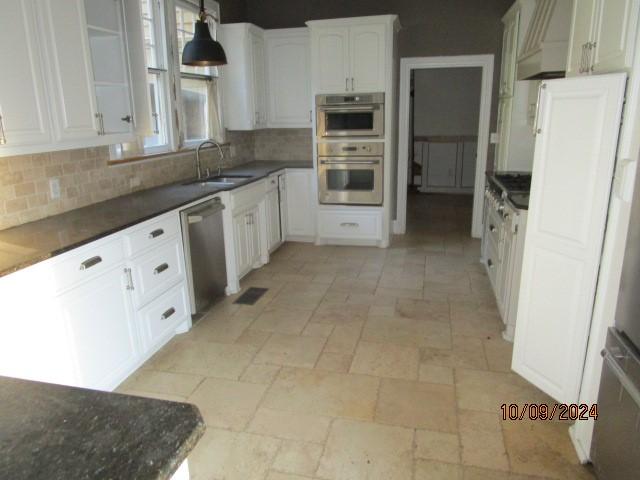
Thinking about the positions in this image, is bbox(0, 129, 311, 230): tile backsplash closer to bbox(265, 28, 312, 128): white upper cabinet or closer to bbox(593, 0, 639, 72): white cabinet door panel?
bbox(265, 28, 312, 128): white upper cabinet

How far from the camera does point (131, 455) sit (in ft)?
2.61

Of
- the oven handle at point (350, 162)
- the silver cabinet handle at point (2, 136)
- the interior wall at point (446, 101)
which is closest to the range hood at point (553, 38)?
the oven handle at point (350, 162)

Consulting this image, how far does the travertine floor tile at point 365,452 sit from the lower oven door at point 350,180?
124 inches

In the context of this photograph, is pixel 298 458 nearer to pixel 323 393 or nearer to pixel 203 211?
pixel 323 393

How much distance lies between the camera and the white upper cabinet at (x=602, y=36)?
5.87 ft

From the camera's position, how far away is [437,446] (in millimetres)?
2164

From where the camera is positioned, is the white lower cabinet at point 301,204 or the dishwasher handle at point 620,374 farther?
the white lower cabinet at point 301,204

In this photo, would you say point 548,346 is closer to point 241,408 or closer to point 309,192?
point 241,408

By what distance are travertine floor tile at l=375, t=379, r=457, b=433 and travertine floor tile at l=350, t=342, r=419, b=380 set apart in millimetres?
95

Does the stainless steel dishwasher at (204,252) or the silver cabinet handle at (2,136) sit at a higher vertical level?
the silver cabinet handle at (2,136)

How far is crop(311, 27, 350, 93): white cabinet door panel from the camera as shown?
4.82 metres

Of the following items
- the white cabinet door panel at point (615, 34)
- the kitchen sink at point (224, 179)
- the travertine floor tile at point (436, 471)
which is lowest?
the travertine floor tile at point (436, 471)

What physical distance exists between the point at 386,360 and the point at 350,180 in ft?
8.81

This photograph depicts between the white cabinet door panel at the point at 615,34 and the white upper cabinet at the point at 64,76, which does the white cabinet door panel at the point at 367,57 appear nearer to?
the white upper cabinet at the point at 64,76
